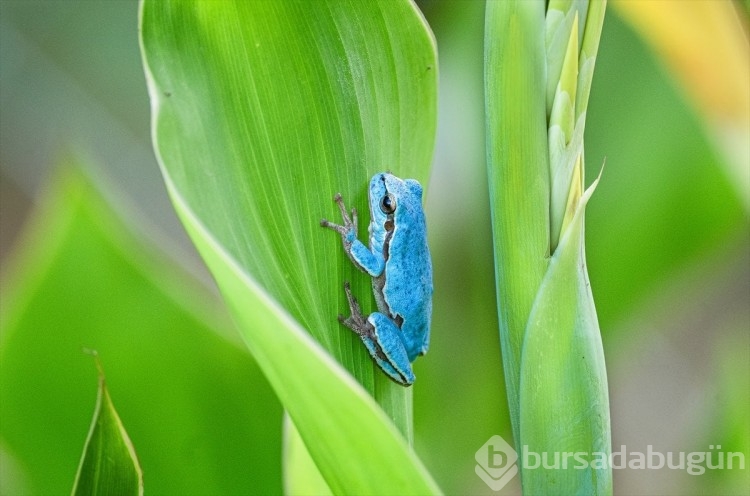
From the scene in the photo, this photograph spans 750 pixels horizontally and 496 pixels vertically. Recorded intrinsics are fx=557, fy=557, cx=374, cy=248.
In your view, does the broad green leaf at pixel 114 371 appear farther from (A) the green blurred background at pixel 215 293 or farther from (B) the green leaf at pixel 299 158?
(B) the green leaf at pixel 299 158

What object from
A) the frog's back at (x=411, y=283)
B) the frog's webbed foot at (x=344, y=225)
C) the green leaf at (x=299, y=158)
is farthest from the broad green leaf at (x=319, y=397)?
the frog's back at (x=411, y=283)

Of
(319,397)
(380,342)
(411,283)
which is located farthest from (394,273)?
(319,397)

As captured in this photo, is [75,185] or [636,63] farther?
[636,63]

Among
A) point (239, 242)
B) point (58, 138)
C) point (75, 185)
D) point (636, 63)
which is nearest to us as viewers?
point (239, 242)

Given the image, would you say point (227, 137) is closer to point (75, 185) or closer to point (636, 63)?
point (75, 185)

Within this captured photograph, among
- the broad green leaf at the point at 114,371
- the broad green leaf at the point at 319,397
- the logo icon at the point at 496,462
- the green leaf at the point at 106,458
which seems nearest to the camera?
the broad green leaf at the point at 319,397

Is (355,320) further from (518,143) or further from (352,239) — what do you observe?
(518,143)

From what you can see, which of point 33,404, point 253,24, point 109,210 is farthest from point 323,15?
point 33,404
